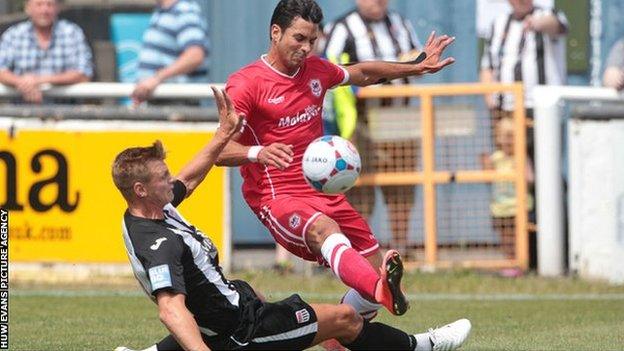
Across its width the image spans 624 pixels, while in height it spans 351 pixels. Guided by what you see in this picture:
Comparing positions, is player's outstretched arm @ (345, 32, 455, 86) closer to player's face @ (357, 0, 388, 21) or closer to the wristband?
the wristband

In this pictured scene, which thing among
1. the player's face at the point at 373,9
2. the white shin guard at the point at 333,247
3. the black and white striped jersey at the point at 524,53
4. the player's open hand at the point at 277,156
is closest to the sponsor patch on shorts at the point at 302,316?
the white shin guard at the point at 333,247

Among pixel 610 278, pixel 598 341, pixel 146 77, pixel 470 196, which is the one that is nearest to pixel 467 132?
pixel 470 196

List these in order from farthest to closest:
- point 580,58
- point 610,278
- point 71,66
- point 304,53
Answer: point 580,58 < point 71,66 < point 610,278 < point 304,53

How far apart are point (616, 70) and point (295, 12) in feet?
18.9

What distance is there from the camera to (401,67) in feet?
32.3

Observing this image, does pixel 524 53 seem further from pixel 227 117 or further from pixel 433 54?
pixel 227 117

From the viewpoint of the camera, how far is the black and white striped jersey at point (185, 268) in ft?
25.2

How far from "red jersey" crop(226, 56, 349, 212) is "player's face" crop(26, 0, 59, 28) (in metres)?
5.70

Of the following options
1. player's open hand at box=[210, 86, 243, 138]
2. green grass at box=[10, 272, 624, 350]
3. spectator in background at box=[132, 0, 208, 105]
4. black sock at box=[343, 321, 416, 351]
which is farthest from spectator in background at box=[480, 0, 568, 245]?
player's open hand at box=[210, 86, 243, 138]

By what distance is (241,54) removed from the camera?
17.2 meters

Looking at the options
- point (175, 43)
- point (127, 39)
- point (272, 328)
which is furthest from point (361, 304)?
point (127, 39)

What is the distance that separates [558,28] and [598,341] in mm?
5516

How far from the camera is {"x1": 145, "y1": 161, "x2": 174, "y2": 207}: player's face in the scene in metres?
A: 7.87

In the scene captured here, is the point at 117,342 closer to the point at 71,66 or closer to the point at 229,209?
the point at 229,209
